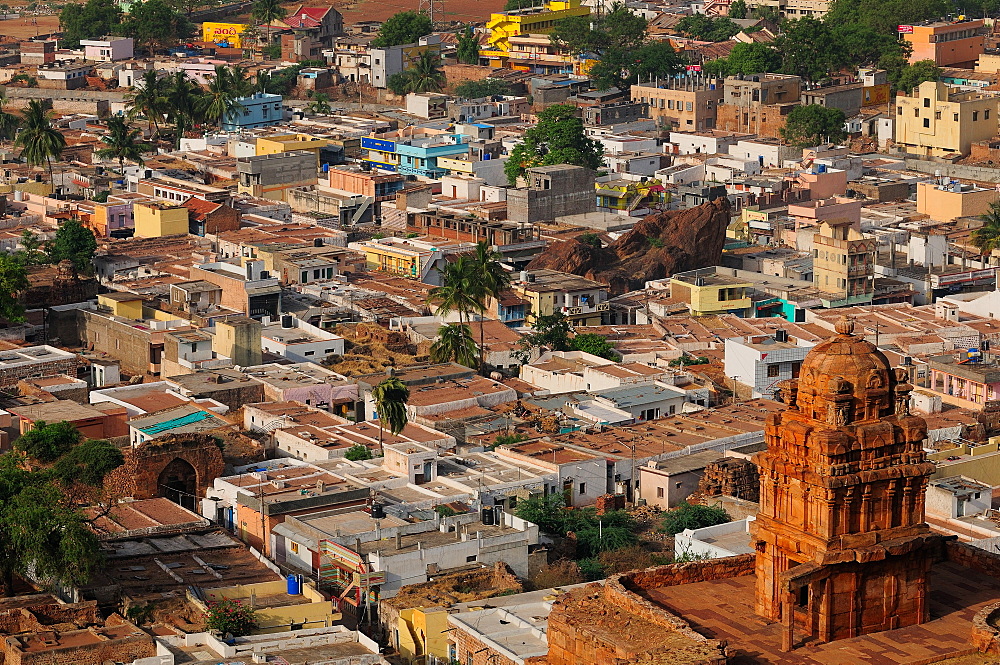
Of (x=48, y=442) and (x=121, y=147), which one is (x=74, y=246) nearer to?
(x=121, y=147)

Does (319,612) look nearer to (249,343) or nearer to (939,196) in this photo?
(249,343)

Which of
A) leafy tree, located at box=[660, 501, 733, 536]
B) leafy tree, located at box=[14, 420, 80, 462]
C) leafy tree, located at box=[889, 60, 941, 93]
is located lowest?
leafy tree, located at box=[660, 501, 733, 536]

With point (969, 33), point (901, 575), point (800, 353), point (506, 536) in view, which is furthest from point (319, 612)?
point (969, 33)

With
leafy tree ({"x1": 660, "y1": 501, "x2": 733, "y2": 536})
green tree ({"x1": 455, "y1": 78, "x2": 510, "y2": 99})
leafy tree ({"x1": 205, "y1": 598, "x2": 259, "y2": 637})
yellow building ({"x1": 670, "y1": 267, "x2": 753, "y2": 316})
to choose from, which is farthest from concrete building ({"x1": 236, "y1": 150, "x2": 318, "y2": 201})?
leafy tree ({"x1": 205, "y1": 598, "x2": 259, "y2": 637})

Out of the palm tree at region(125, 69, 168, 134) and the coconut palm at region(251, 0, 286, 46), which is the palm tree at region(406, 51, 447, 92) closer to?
the palm tree at region(125, 69, 168, 134)

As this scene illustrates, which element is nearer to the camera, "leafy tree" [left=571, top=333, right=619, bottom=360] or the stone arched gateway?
the stone arched gateway

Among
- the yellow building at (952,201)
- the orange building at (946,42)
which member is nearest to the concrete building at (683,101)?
the orange building at (946,42)

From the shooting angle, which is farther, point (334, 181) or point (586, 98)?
point (586, 98)
